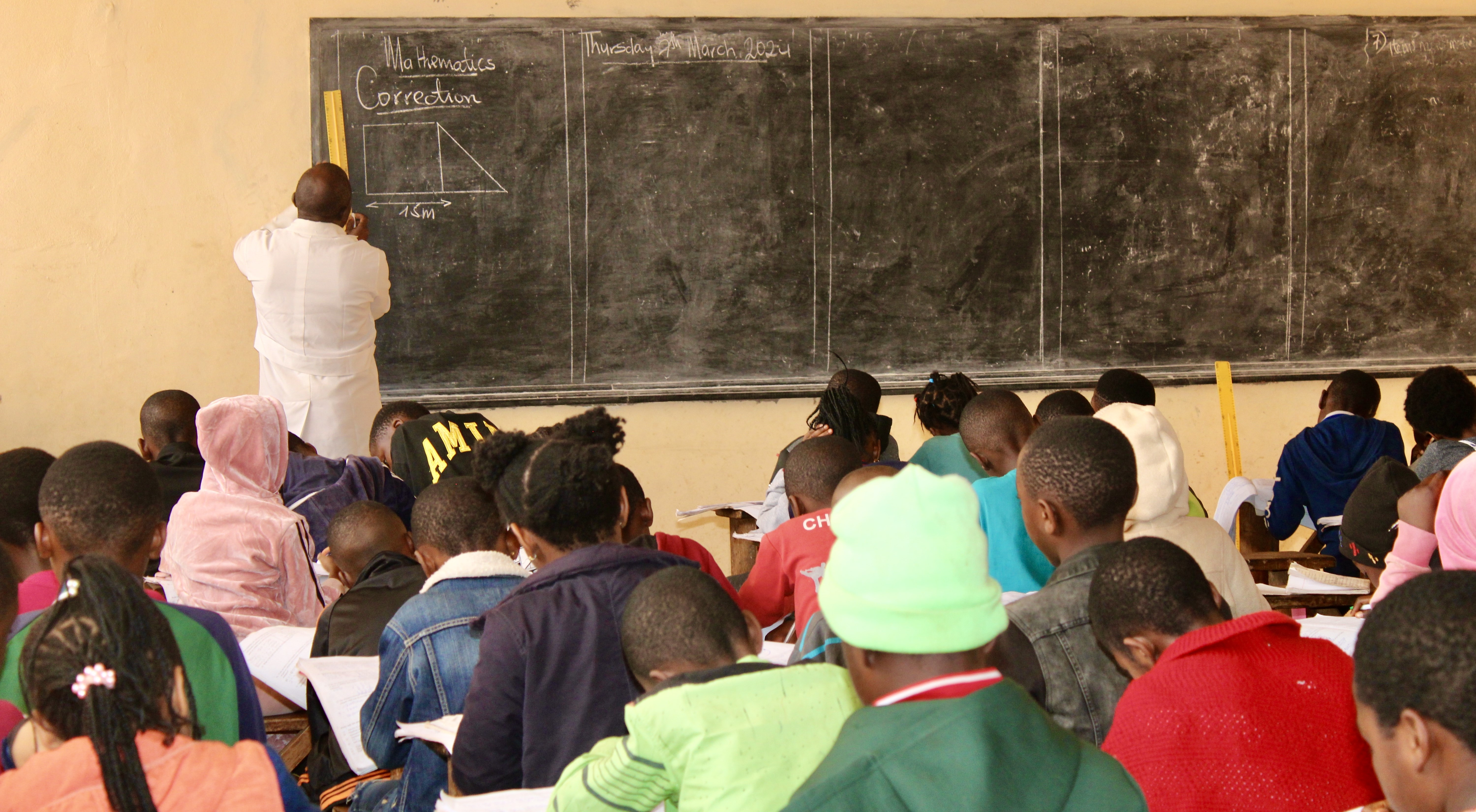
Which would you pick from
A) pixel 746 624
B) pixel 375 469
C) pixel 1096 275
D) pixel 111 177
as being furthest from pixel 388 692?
pixel 1096 275

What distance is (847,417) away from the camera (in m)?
3.56

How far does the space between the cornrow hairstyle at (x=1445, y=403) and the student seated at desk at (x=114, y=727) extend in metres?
3.36

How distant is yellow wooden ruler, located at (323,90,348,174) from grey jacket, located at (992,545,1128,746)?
11.8 feet

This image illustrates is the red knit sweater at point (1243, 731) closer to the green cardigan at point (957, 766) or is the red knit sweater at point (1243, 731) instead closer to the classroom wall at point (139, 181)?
the green cardigan at point (957, 766)

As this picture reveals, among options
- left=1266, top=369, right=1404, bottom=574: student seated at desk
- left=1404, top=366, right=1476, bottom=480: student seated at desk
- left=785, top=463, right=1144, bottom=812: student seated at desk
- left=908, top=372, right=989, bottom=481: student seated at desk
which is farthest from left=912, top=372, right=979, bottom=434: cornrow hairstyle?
left=785, top=463, right=1144, bottom=812: student seated at desk

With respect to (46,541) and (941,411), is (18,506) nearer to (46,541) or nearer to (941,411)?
A: (46,541)

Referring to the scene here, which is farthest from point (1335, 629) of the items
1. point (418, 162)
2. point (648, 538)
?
point (418, 162)

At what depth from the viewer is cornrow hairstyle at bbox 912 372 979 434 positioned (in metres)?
3.66

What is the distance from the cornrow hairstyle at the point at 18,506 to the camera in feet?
6.45

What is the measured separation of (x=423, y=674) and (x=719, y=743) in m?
0.78

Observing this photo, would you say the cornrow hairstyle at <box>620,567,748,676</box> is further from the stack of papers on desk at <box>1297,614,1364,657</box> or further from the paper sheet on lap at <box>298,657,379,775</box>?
the stack of papers on desk at <box>1297,614,1364,657</box>

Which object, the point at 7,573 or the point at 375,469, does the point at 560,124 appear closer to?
the point at 375,469

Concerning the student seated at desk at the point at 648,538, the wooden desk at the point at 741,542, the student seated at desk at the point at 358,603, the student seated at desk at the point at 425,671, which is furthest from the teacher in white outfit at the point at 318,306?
the student seated at desk at the point at 425,671

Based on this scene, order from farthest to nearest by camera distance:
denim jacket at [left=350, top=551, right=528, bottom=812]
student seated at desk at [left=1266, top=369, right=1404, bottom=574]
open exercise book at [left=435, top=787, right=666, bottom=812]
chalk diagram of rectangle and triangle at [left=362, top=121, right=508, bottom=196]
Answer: chalk diagram of rectangle and triangle at [left=362, top=121, right=508, bottom=196]
student seated at desk at [left=1266, top=369, right=1404, bottom=574]
denim jacket at [left=350, top=551, right=528, bottom=812]
open exercise book at [left=435, top=787, right=666, bottom=812]
